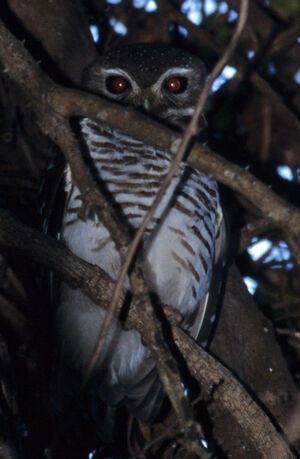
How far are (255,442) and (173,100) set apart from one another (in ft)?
5.13

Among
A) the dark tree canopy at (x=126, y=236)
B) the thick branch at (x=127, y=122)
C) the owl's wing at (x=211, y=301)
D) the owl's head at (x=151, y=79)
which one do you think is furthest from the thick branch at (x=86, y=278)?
the owl's head at (x=151, y=79)

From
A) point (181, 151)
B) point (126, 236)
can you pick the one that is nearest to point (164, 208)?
point (126, 236)

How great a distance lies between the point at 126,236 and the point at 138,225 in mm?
794

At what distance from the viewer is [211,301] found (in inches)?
107

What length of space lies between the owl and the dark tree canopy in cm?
12

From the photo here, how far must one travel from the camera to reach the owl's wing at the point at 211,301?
2689mm

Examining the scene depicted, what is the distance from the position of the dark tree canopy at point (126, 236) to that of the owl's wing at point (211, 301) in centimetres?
7

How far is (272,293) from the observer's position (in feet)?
10.2

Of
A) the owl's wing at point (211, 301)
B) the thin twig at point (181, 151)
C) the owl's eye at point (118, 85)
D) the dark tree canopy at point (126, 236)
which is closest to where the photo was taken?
the thin twig at point (181, 151)

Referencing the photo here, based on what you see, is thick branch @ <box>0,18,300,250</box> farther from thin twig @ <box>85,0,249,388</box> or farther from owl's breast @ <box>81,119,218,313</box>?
owl's breast @ <box>81,119,218,313</box>

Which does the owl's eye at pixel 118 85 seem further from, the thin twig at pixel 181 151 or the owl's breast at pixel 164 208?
the thin twig at pixel 181 151

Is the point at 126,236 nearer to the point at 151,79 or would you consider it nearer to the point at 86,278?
the point at 86,278

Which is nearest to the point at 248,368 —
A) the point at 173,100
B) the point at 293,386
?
the point at 293,386

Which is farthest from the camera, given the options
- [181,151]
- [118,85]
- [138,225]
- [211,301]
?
[118,85]
